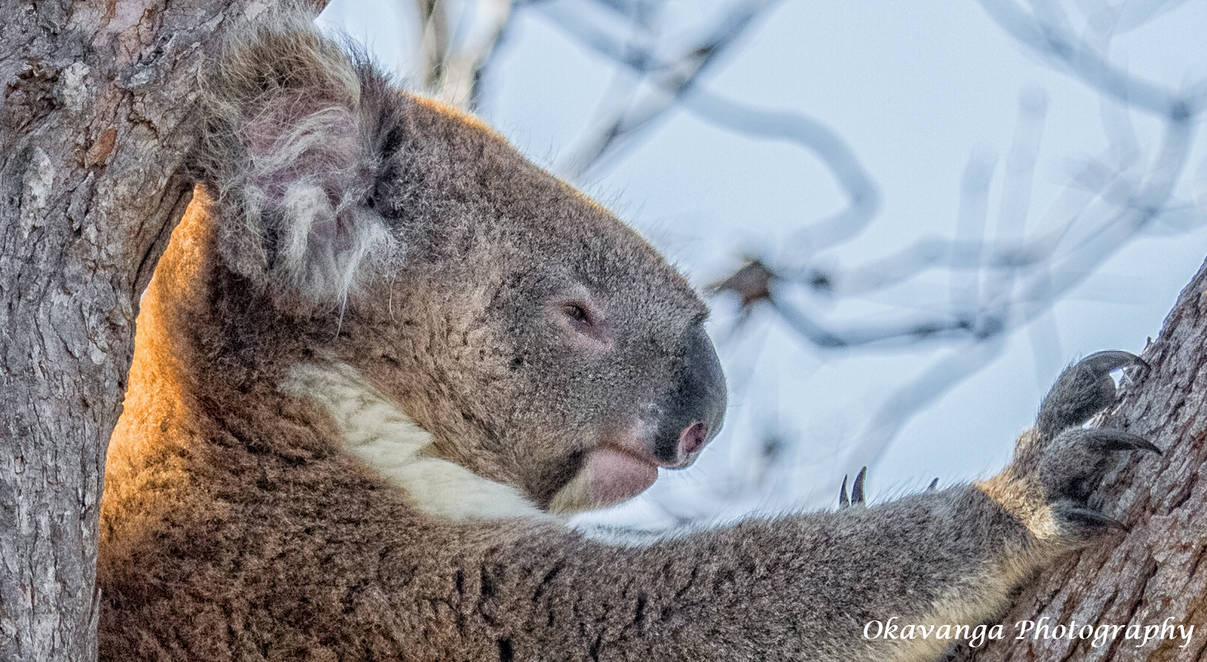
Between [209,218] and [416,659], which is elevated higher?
[209,218]

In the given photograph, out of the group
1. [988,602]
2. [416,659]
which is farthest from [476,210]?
[988,602]

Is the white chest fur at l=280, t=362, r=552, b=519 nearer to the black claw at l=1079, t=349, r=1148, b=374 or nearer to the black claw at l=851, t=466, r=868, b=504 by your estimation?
the black claw at l=851, t=466, r=868, b=504

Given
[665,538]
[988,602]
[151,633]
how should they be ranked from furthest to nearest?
1. [665,538]
2. [151,633]
3. [988,602]

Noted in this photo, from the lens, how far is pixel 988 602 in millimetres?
2080

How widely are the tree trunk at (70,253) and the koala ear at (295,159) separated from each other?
15 centimetres

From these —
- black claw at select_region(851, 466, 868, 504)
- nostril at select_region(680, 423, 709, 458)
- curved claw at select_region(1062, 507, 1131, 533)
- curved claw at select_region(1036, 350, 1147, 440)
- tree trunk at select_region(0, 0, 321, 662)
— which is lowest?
black claw at select_region(851, 466, 868, 504)

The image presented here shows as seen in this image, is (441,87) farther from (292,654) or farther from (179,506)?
(292,654)

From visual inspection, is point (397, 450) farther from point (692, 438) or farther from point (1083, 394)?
point (1083, 394)

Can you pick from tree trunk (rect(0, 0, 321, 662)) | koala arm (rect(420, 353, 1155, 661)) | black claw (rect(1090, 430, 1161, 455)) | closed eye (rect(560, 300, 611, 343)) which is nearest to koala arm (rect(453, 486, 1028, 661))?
koala arm (rect(420, 353, 1155, 661))

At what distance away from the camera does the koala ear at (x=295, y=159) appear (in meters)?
2.17

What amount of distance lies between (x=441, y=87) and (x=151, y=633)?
1.74 meters

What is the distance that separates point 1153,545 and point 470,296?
4.73ft

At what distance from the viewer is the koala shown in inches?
86.6

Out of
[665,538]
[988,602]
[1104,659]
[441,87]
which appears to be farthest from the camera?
[441,87]
